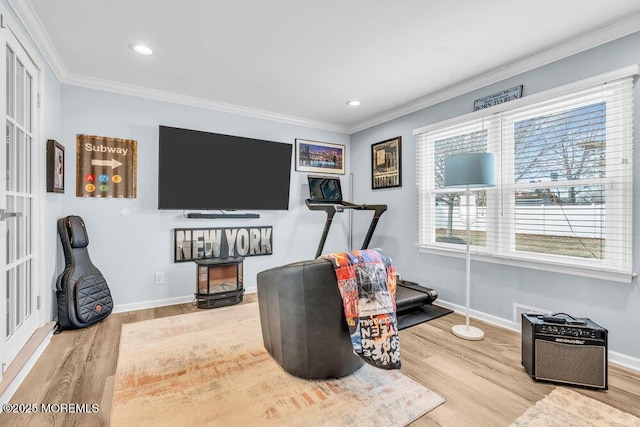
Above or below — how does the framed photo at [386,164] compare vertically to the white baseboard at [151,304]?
above

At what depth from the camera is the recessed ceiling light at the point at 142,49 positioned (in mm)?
2548

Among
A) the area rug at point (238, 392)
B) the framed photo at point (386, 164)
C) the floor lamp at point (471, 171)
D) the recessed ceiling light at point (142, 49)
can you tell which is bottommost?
the area rug at point (238, 392)

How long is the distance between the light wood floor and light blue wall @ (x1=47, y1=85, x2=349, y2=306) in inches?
28.4

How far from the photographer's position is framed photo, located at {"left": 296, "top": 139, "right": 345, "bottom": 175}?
14.8ft

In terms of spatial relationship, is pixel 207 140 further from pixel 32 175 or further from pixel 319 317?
pixel 319 317

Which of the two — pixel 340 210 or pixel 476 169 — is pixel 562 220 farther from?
pixel 340 210

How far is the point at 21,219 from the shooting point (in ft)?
7.57

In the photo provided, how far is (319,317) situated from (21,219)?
2.30 metres

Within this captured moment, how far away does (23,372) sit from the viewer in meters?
2.02

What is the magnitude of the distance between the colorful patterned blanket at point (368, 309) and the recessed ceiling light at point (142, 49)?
2.29 metres

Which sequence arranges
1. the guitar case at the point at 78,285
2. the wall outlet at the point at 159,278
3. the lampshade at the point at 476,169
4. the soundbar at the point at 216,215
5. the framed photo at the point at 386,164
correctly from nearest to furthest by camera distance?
1. the lampshade at the point at 476,169
2. the guitar case at the point at 78,285
3. the wall outlet at the point at 159,278
4. the soundbar at the point at 216,215
5. the framed photo at the point at 386,164

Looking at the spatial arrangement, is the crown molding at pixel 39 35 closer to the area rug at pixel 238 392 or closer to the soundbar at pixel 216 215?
the soundbar at pixel 216 215

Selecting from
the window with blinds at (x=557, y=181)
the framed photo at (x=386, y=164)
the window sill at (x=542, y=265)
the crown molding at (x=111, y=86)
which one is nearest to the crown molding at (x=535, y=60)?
the window with blinds at (x=557, y=181)

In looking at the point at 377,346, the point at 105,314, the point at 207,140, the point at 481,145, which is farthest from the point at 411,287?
the point at 105,314
